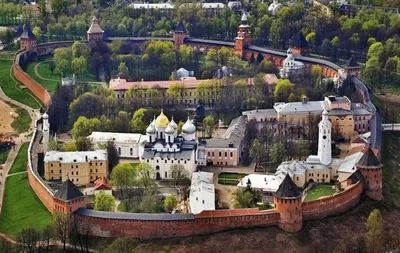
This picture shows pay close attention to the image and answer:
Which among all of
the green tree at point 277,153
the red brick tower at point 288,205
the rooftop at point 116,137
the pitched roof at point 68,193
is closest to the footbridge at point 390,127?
the green tree at point 277,153

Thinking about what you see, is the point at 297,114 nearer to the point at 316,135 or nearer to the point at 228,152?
the point at 316,135

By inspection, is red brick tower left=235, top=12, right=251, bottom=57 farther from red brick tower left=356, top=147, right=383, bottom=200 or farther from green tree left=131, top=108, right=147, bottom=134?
red brick tower left=356, top=147, right=383, bottom=200

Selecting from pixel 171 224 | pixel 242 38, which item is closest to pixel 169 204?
pixel 171 224

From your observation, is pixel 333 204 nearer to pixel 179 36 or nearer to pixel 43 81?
pixel 43 81

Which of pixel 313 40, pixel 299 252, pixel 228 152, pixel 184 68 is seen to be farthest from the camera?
pixel 313 40

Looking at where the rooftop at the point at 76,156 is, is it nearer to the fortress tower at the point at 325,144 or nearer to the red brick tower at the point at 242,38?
the fortress tower at the point at 325,144

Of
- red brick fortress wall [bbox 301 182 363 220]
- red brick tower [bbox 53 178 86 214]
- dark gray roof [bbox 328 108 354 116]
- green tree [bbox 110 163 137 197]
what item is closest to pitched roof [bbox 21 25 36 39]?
dark gray roof [bbox 328 108 354 116]

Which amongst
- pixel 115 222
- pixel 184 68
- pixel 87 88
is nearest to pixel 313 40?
pixel 184 68
